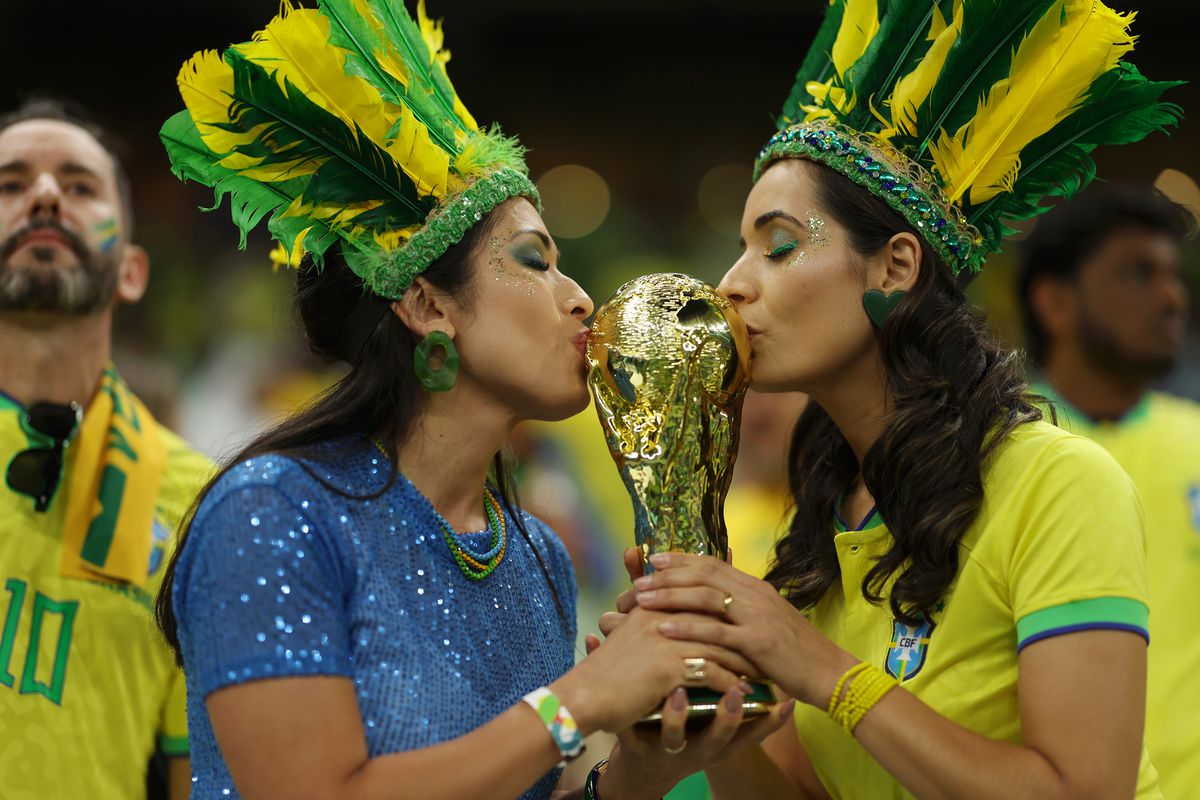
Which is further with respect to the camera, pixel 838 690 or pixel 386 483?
pixel 386 483

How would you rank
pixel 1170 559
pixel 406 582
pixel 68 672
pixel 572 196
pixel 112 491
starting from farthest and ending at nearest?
pixel 572 196 → pixel 1170 559 → pixel 112 491 → pixel 68 672 → pixel 406 582

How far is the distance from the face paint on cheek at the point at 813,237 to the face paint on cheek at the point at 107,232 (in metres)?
1.91

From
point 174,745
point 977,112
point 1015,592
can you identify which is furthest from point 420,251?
point 174,745

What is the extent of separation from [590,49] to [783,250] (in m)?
7.88

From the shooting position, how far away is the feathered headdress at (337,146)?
240 centimetres

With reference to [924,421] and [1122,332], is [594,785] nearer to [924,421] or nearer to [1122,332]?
[924,421]

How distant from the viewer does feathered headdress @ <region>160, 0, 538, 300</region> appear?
2404 millimetres

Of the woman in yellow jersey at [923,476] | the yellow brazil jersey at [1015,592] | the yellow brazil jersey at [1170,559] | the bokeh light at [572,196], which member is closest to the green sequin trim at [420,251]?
the woman in yellow jersey at [923,476]

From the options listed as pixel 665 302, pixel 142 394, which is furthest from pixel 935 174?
pixel 142 394

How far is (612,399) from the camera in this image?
247 centimetres

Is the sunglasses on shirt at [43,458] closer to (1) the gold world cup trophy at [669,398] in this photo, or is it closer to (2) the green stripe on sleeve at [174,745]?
Result: (2) the green stripe on sleeve at [174,745]

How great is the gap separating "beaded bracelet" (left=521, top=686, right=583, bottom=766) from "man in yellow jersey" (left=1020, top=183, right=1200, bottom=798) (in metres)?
2.60

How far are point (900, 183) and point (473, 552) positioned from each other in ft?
3.42

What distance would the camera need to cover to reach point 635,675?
2.18 metres
